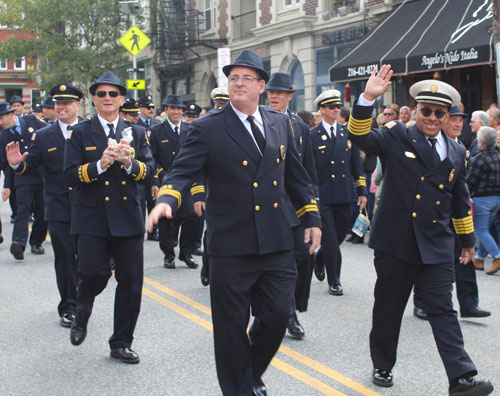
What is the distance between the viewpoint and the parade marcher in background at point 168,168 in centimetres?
1030

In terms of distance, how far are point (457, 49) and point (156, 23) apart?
59.5 ft

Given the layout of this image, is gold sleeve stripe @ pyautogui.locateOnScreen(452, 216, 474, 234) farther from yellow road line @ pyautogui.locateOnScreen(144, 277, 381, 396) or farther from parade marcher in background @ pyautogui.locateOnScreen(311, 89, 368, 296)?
parade marcher in background @ pyautogui.locateOnScreen(311, 89, 368, 296)

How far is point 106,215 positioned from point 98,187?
0.83 feet

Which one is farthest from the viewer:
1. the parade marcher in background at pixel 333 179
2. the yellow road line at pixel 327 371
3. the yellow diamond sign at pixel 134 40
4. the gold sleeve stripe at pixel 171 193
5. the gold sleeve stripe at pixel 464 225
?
the yellow diamond sign at pixel 134 40

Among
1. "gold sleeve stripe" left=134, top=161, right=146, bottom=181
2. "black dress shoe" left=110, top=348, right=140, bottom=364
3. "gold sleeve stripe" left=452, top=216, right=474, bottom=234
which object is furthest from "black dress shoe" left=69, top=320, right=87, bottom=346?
"gold sleeve stripe" left=452, top=216, right=474, bottom=234

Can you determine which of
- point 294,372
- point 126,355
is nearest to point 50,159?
point 126,355

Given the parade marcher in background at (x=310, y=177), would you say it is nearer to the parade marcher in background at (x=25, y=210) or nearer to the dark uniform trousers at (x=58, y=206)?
the dark uniform trousers at (x=58, y=206)

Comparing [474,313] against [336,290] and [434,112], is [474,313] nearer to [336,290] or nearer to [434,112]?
[336,290]

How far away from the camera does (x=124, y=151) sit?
18.4 ft

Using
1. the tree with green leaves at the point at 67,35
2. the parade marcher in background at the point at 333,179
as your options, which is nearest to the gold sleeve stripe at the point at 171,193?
the parade marcher in background at the point at 333,179

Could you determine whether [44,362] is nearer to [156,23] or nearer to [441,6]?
[441,6]

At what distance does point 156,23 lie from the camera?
31.1 metres

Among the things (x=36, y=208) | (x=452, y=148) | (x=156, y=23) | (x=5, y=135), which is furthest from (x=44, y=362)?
(x=156, y=23)

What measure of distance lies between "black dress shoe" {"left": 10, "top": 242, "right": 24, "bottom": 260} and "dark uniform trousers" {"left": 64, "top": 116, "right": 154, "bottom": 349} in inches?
190
